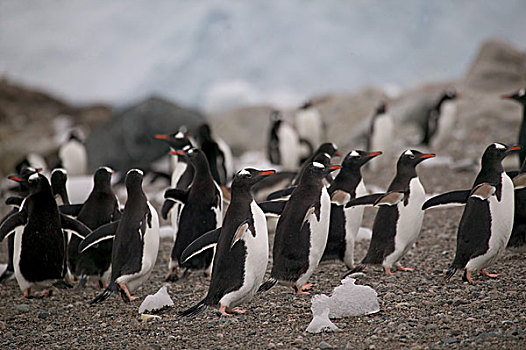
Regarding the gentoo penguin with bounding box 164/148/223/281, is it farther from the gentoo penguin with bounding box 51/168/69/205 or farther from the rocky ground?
the gentoo penguin with bounding box 51/168/69/205

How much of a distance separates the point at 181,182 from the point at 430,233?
234 centimetres

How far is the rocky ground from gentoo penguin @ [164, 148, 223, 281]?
0.14 m

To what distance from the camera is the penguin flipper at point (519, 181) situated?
4.51 metres

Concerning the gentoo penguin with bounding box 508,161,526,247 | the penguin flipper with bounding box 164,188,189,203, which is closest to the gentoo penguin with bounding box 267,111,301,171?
the penguin flipper with bounding box 164,188,189,203

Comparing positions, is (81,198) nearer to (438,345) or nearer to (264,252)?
(264,252)

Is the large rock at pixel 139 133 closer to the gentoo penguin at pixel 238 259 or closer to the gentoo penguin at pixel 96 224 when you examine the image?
the gentoo penguin at pixel 96 224

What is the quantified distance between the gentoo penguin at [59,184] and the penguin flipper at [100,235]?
1.18 meters

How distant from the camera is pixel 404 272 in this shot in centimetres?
438

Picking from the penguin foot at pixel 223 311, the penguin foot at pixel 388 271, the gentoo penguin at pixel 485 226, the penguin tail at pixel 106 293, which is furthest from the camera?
the penguin foot at pixel 388 271

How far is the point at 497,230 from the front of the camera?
395 centimetres

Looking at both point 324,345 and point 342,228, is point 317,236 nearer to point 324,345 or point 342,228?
point 342,228

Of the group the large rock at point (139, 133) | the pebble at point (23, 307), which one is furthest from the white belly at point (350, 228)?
the large rock at point (139, 133)

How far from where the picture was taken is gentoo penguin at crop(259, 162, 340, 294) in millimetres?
3965

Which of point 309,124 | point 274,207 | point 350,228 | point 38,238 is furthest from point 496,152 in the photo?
point 309,124
